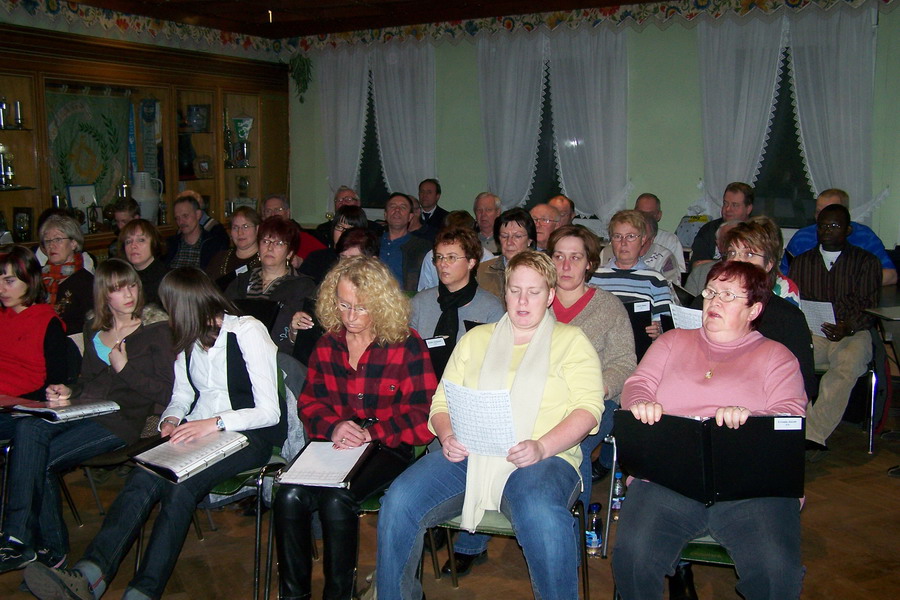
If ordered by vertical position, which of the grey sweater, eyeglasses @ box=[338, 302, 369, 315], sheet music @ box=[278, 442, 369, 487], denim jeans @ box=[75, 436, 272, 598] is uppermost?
eyeglasses @ box=[338, 302, 369, 315]

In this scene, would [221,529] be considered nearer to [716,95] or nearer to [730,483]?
[730,483]

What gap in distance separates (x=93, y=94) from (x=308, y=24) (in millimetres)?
2227

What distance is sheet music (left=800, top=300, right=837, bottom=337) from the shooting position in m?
4.37

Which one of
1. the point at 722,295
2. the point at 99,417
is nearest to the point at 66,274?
the point at 99,417

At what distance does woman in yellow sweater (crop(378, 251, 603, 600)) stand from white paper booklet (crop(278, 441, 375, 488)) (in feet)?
0.52

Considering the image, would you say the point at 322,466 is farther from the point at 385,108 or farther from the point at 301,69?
the point at 301,69

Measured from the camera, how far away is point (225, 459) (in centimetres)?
292

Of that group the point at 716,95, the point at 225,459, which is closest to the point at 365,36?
the point at 716,95

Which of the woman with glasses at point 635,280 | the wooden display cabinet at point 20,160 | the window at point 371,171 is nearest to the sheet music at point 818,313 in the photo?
the woman with glasses at point 635,280

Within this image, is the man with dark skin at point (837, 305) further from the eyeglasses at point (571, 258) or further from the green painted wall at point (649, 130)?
the green painted wall at point (649, 130)

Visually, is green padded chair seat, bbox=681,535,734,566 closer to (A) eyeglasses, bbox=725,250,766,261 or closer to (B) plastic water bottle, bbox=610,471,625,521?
(B) plastic water bottle, bbox=610,471,625,521

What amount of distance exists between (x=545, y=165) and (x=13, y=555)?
6032mm

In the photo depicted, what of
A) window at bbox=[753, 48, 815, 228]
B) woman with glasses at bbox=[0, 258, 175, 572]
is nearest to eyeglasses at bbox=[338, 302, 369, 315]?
woman with glasses at bbox=[0, 258, 175, 572]

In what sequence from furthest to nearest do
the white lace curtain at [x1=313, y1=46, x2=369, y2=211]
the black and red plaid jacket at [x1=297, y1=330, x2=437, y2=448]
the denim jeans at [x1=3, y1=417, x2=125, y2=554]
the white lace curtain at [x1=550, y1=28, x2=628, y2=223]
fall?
the white lace curtain at [x1=313, y1=46, x2=369, y2=211] < the white lace curtain at [x1=550, y1=28, x2=628, y2=223] < the denim jeans at [x1=3, y1=417, x2=125, y2=554] < the black and red plaid jacket at [x1=297, y1=330, x2=437, y2=448]
